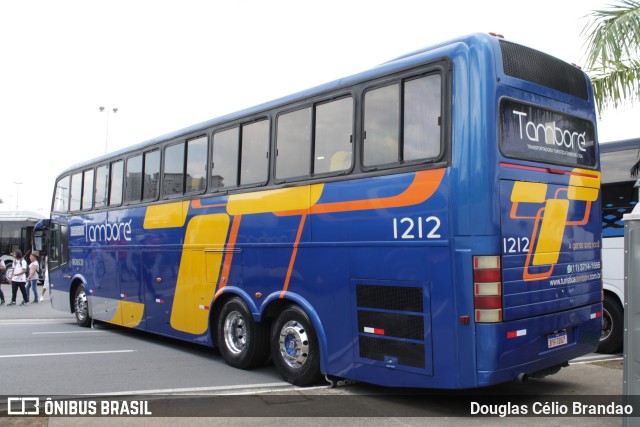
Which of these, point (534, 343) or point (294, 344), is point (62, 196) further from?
point (534, 343)

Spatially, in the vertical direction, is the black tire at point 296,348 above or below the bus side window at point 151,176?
below

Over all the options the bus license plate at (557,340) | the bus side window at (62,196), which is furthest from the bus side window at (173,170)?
the bus license plate at (557,340)

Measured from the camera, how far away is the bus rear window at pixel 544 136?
5.88m

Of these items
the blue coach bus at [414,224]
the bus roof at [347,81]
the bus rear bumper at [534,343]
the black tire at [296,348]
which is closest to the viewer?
the bus rear bumper at [534,343]

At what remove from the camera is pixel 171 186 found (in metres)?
10.3

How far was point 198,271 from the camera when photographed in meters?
9.38

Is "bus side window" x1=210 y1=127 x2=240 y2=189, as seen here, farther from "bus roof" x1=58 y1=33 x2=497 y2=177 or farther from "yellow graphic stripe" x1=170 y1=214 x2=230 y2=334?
"yellow graphic stripe" x1=170 y1=214 x2=230 y2=334

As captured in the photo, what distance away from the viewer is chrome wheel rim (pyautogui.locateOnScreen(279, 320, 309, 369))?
286 inches

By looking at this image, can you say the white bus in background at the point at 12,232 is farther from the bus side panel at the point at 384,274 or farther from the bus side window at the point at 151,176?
the bus side panel at the point at 384,274

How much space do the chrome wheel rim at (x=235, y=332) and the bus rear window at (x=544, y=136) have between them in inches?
178

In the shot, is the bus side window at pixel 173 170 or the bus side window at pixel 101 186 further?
the bus side window at pixel 101 186

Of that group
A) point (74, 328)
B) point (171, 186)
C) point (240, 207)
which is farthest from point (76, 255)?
point (240, 207)

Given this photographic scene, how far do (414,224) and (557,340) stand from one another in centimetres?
198

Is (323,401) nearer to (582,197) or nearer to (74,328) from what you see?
(582,197)
